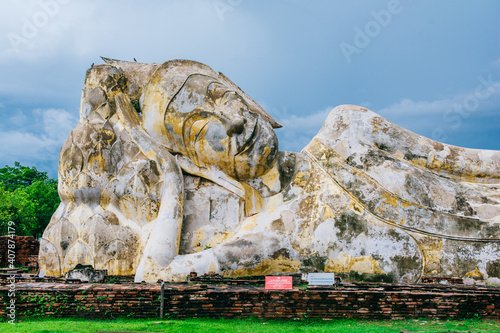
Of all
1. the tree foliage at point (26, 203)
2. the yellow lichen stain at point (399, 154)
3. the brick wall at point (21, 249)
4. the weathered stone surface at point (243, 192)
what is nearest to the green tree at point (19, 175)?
the tree foliage at point (26, 203)

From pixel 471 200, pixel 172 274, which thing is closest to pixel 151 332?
pixel 172 274

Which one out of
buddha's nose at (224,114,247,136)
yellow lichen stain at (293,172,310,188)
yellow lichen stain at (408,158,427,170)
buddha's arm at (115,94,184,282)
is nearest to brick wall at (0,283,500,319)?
buddha's arm at (115,94,184,282)

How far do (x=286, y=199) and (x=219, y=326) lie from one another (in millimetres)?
4415

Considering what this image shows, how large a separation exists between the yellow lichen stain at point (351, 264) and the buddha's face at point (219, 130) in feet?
8.43

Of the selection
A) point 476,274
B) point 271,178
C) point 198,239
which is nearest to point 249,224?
point 198,239

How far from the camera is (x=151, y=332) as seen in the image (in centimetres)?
586

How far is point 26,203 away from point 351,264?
65.0ft

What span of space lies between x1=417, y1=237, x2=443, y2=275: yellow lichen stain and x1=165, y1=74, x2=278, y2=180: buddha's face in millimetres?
3564

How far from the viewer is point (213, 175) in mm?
10531

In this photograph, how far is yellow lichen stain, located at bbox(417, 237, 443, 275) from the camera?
9133mm

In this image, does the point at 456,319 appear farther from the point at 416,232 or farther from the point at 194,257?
the point at 194,257

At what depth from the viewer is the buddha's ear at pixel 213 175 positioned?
1049 centimetres

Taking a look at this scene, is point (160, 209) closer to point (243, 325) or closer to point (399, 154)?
point (243, 325)

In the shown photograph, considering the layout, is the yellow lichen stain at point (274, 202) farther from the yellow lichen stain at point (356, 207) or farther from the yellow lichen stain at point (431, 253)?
the yellow lichen stain at point (431, 253)
